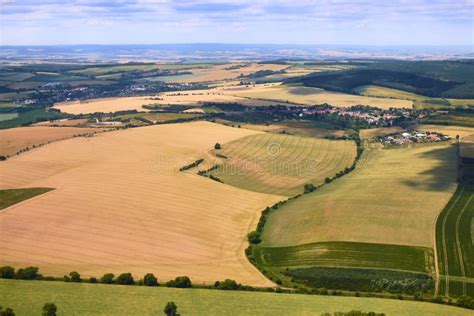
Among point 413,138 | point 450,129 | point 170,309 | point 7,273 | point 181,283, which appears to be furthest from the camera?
point 450,129

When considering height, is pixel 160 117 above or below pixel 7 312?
above

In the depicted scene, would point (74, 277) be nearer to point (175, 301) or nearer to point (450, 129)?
point (175, 301)

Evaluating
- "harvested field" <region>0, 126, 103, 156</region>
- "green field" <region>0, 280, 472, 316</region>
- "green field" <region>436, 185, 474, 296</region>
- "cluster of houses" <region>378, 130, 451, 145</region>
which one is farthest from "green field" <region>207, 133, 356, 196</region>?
"green field" <region>0, 280, 472, 316</region>

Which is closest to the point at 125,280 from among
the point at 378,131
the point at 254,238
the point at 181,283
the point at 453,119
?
the point at 181,283

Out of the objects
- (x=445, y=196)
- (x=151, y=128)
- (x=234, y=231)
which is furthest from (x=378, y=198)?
(x=151, y=128)

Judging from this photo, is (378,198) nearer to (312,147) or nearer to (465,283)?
(465,283)

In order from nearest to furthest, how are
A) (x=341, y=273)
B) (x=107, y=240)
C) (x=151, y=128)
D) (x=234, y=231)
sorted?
1. (x=341, y=273)
2. (x=107, y=240)
3. (x=234, y=231)
4. (x=151, y=128)
